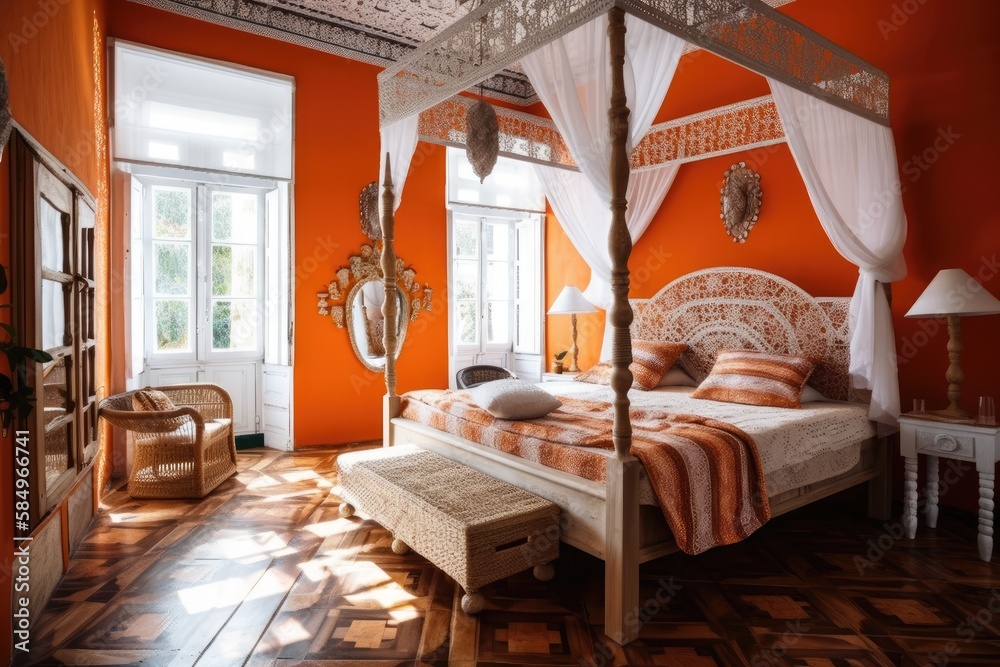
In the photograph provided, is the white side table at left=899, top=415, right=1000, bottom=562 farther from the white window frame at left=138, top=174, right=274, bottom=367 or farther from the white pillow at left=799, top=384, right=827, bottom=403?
the white window frame at left=138, top=174, right=274, bottom=367

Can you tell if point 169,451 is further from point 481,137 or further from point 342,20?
point 342,20

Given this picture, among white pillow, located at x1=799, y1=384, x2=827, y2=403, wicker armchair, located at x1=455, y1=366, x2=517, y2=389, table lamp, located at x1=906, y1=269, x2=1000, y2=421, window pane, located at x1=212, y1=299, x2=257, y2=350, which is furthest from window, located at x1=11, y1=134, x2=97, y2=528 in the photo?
table lamp, located at x1=906, y1=269, x2=1000, y2=421

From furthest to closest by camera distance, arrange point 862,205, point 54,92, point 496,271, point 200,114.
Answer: point 496,271
point 200,114
point 862,205
point 54,92

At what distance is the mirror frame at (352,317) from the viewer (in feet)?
18.5

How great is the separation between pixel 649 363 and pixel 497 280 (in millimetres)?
2591

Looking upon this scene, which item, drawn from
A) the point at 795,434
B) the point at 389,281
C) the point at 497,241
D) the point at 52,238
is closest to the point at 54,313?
the point at 52,238

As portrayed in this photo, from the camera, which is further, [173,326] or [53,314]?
[173,326]

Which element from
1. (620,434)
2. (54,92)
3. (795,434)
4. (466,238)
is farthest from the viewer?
(466,238)

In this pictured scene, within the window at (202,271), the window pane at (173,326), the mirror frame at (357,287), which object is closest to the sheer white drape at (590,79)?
the mirror frame at (357,287)

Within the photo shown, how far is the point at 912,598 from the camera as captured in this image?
8.97 ft

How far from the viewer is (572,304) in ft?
18.1

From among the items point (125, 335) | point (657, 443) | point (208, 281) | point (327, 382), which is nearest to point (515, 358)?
point (327, 382)

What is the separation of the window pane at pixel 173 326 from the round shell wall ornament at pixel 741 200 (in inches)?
184

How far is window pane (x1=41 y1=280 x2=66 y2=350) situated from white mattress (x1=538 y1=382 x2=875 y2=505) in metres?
2.61
